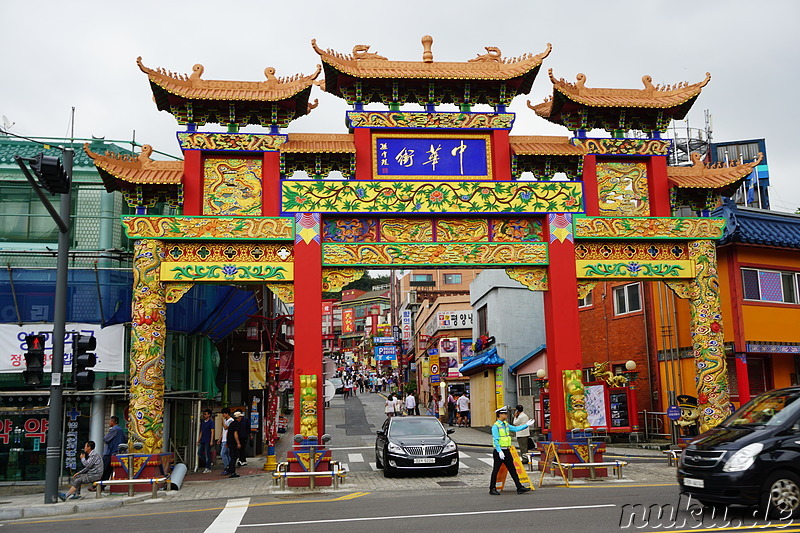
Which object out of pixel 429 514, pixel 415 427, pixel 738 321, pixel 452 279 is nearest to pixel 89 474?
pixel 415 427

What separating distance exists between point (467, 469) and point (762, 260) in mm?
11816

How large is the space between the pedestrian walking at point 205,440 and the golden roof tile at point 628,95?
503 inches

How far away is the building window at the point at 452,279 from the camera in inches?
3041

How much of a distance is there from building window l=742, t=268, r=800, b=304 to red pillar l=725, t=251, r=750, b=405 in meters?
0.42

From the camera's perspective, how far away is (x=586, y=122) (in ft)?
64.6

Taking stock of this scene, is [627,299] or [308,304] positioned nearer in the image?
[308,304]

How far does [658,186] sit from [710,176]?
1684mm

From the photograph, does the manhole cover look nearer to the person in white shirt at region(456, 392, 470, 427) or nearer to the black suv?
the black suv

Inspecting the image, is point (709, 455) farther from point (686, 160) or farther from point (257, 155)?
point (686, 160)

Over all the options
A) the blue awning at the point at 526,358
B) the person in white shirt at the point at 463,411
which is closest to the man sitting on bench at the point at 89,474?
the blue awning at the point at 526,358

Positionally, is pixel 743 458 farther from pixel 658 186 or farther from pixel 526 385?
pixel 526 385

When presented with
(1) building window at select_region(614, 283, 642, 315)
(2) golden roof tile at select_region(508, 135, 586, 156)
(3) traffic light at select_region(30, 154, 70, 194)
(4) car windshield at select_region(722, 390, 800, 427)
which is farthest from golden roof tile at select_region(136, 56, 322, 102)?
(1) building window at select_region(614, 283, 642, 315)

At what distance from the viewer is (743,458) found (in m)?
9.83

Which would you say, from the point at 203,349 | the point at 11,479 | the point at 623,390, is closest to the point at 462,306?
the point at 623,390
